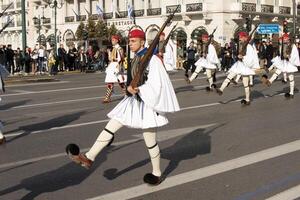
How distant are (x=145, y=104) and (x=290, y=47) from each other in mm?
10843

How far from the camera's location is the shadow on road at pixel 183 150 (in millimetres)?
6875

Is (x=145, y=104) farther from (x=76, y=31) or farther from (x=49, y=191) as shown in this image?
(x=76, y=31)

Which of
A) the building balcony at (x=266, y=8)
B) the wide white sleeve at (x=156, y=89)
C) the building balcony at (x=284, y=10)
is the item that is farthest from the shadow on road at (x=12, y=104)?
the building balcony at (x=284, y=10)

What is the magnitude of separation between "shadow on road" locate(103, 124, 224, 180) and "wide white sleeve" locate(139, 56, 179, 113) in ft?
3.44

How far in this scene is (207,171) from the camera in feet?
22.3

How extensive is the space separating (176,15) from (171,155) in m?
47.2

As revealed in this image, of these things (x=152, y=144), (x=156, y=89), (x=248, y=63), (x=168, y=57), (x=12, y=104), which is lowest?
(x=12, y=104)

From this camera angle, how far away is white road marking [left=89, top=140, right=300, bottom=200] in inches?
231

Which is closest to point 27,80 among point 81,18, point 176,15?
point 176,15

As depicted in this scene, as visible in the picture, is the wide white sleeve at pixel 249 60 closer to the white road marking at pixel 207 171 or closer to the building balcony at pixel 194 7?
the white road marking at pixel 207 171

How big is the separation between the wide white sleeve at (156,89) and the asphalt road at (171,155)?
0.94 meters

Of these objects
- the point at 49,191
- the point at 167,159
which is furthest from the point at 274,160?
the point at 49,191

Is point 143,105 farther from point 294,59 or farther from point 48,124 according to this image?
point 294,59

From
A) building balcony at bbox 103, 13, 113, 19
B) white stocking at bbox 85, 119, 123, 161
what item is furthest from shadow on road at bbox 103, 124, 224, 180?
building balcony at bbox 103, 13, 113, 19
